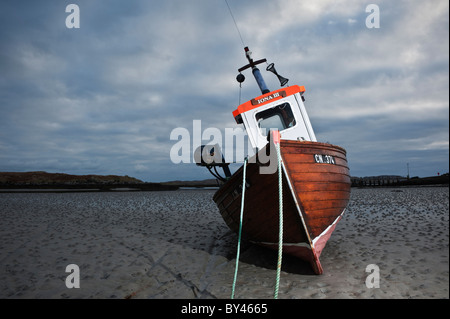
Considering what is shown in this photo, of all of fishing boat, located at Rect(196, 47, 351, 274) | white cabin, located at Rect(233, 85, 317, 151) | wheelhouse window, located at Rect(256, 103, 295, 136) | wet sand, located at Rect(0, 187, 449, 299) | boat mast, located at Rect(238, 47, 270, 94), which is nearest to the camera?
wet sand, located at Rect(0, 187, 449, 299)

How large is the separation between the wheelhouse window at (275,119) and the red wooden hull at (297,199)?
1.77 meters

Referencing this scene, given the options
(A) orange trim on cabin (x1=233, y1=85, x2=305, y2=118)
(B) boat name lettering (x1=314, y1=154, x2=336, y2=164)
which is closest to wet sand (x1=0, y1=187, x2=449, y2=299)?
(B) boat name lettering (x1=314, y1=154, x2=336, y2=164)

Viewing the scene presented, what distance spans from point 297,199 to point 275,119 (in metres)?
3.20

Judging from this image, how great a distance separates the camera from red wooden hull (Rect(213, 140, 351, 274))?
528 centimetres

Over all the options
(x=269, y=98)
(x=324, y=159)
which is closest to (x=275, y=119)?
(x=269, y=98)

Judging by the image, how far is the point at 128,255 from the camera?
725cm

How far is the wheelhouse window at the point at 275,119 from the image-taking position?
7.67m

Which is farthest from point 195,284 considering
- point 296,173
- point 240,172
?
point 296,173

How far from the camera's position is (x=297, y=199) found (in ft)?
17.2

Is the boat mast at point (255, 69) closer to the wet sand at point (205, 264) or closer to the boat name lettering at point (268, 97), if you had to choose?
the boat name lettering at point (268, 97)

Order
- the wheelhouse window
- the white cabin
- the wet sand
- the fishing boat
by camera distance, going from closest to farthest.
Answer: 1. the wet sand
2. the fishing boat
3. the white cabin
4. the wheelhouse window

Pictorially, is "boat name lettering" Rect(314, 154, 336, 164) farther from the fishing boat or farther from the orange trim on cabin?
the orange trim on cabin

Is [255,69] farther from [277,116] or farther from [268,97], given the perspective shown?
[277,116]

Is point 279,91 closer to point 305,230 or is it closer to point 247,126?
point 247,126
